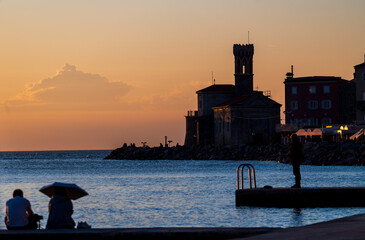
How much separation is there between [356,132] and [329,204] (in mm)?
63643

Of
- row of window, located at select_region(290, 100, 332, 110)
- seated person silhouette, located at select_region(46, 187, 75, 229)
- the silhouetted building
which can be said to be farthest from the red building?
seated person silhouette, located at select_region(46, 187, 75, 229)

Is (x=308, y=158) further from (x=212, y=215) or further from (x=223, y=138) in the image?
(x=212, y=215)

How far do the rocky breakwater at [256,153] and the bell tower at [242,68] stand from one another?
10.9 metres

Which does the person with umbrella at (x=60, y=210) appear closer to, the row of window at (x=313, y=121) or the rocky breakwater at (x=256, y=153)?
the rocky breakwater at (x=256, y=153)

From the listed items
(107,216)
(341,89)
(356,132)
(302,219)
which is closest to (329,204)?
(302,219)

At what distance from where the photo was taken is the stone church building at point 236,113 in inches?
4685

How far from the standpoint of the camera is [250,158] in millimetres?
117062

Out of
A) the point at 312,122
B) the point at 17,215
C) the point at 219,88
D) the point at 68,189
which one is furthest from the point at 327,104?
the point at 17,215

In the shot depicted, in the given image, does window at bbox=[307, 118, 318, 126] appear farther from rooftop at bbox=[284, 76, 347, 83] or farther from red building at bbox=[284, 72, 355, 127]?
rooftop at bbox=[284, 76, 347, 83]

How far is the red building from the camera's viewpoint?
108 metres

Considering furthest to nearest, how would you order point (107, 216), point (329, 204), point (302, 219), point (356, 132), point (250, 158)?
point (250, 158), point (356, 132), point (107, 216), point (329, 204), point (302, 219)

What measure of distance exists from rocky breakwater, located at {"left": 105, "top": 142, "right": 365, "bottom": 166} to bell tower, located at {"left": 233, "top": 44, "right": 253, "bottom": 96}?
10944 mm

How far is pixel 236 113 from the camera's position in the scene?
118500 mm

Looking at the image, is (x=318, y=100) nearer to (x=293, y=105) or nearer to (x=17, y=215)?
(x=293, y=105)
